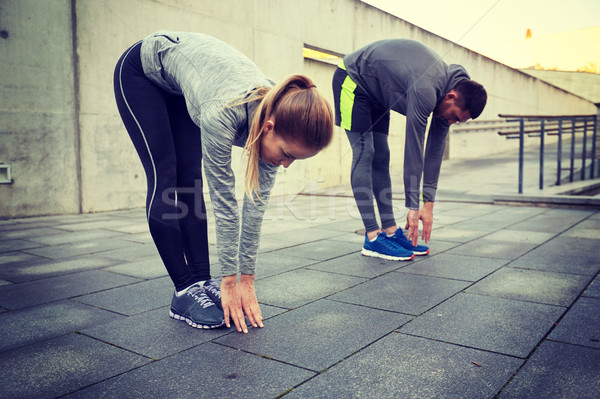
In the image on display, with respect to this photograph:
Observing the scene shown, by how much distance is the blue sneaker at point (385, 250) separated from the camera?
10.0 feet

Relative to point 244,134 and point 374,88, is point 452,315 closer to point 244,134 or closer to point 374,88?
point 244,134

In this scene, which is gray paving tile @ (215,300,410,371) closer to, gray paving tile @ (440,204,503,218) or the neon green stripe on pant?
the neon green stripe on pant

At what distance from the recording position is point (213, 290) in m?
2.04


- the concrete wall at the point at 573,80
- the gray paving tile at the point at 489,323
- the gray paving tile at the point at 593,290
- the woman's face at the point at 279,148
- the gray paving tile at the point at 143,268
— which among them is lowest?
the gray paving tile at the point at 489,323

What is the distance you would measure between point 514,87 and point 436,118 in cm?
1502

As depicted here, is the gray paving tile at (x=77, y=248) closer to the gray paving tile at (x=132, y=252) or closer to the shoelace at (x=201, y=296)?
the gray paving tile at (x=132, y=252)

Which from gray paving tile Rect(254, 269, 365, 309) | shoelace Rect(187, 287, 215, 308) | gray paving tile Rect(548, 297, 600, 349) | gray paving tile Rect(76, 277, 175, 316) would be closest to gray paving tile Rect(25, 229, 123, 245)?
gray paving tile Rect(76, 277, 175, 316)

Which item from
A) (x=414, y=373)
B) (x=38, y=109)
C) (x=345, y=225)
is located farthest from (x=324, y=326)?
(x=38, y=109)

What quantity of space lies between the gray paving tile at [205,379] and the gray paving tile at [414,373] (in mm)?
86

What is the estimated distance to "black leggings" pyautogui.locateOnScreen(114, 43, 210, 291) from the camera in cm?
191

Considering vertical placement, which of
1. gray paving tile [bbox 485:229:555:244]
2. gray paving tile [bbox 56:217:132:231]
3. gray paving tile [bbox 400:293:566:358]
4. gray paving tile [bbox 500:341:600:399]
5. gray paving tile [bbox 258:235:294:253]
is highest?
gray paving tile [bbox 485:229:555:244]

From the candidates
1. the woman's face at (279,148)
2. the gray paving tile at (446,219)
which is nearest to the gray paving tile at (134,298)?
the woman's face at (279,148)

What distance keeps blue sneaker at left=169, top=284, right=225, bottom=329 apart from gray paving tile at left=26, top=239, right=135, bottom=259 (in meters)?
1.64

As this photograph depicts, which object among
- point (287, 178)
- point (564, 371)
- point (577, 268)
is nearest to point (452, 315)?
point (564, 371)
